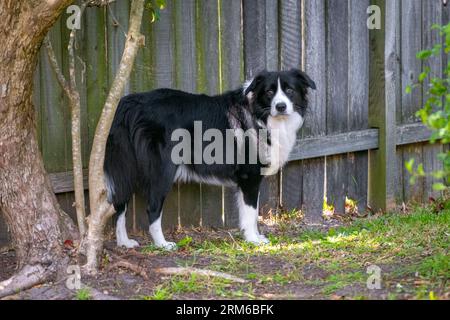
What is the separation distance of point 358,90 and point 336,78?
30cm

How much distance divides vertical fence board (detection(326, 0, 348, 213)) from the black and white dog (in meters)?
0.78

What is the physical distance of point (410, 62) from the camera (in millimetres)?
7148

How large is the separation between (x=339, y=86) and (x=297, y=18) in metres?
0.79

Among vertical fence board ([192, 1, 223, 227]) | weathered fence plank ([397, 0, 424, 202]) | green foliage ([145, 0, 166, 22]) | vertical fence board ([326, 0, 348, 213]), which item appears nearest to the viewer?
green foliage ([145, 0, 166, 22])

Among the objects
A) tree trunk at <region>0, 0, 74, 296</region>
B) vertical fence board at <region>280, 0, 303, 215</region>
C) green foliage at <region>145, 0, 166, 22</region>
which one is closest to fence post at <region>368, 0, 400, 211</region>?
vertical fence board at <region>280, 0, 303, 215</region>

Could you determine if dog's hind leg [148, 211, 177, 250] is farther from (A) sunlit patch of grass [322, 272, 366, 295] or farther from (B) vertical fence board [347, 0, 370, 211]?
(B) vertical fence board [347, 0, 370, 211]

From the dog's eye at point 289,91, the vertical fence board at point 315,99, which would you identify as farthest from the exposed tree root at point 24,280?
the vertical fence board at point 315,99

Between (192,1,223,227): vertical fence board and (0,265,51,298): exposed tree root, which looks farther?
(192,1,223,227): vertical fence board

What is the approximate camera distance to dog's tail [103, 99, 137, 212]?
223 inches

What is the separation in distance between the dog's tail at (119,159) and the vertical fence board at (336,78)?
6.76 feet

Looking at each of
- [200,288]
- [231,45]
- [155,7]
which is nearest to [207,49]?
[231,45]

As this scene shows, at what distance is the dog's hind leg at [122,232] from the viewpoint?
573cm
